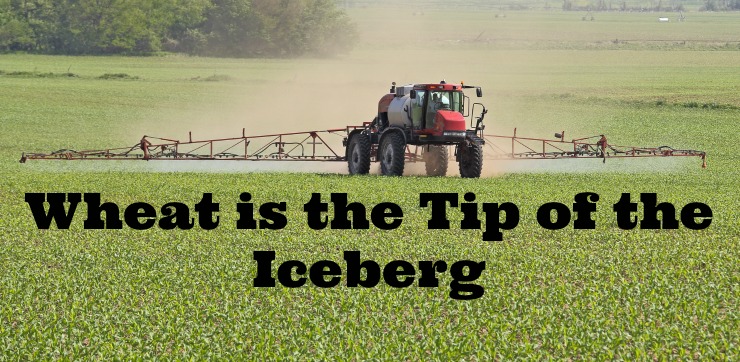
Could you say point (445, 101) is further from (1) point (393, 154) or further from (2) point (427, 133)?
(1) point (393, 154)

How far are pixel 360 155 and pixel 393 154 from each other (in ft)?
6.06

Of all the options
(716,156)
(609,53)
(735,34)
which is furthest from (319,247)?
(735,34)

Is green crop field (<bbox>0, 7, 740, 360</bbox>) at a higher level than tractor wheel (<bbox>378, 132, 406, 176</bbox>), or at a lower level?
lower

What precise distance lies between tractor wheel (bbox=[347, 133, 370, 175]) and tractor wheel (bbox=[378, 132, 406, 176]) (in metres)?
0.74

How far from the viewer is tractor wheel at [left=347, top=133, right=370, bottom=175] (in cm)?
3531

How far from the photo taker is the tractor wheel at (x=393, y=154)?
33.7 meters

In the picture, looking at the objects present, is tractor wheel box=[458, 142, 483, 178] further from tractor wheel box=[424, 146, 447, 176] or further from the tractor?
tractor wheel box=[424, 146, 447, 176]

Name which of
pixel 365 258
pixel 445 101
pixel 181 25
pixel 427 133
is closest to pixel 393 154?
pixel 427 133

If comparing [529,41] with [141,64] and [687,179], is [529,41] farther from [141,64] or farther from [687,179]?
[687,179]

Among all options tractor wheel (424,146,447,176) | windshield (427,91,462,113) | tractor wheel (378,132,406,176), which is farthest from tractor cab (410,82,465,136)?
tractor wheel (424,146,447,176)

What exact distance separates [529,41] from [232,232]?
15564cm

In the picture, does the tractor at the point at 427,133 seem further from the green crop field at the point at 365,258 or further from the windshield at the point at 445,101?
the green crop field at the point at 365,258

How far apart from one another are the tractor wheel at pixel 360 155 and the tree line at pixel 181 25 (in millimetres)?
92379

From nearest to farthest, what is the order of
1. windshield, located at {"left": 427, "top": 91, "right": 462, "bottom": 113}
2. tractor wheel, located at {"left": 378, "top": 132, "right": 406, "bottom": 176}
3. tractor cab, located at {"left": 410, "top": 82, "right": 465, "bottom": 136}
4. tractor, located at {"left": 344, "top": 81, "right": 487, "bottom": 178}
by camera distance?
tractor cab, located at {"left": 410, "top": 82, "right": 465, "bottom": 136} < tractor, located at {"left": 344, "top": 81, "right": 487, "bottom": 178} < tractor wheel, located at {"left": 378, "top": 132, "right": 406, "bottom": 176} < windshield, located at {"left": 427, "top": 91, "right": 462, "bottom": 113}
